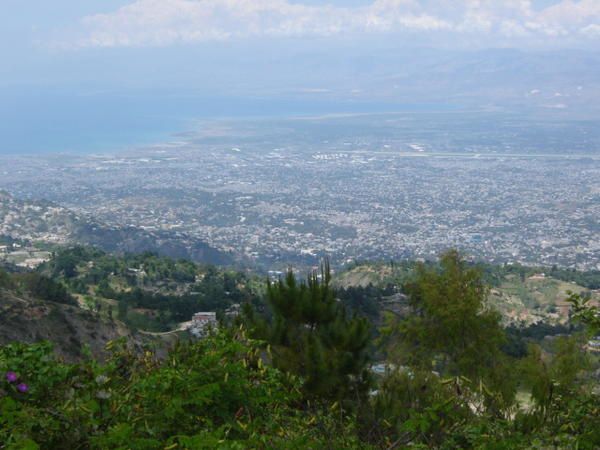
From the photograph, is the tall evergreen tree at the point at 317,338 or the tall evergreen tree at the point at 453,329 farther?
the tall evergreen tree at the point at 453,329

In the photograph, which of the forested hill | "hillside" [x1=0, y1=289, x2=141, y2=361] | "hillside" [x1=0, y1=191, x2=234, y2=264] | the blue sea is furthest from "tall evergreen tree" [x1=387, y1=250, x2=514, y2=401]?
the blue sea

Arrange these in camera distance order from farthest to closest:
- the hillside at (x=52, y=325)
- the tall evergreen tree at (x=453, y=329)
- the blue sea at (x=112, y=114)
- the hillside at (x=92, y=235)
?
the blue sea at (x=112, y=114) < the hillside at (x=92, y=235) < the hillside at (x=52, y=325) < the tall evergreen tree at (x=453, y=329)

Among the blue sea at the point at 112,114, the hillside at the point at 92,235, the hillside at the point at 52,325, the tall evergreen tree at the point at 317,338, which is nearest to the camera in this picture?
the tall evergreen tree at the point at 317,338

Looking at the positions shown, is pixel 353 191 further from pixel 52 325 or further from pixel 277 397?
pixel 277 397

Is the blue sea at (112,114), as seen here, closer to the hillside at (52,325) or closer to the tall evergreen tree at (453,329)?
the hillside at (52,325)

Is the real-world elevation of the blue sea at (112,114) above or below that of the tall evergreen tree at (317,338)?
below

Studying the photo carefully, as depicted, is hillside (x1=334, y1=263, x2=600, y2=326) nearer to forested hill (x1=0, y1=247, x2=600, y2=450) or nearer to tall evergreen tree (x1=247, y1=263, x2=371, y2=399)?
tall evergreen tree (x1=247, y1=263, x2=371, y2=399)

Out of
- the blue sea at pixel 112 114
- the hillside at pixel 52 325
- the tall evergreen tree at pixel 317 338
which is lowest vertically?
the blue sea at pixel 112 114

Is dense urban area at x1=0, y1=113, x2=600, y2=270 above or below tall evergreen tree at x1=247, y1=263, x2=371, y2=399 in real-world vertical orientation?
below

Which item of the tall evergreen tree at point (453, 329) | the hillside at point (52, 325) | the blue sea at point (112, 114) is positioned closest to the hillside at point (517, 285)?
the tall evergreen tree at point (453, 329)
